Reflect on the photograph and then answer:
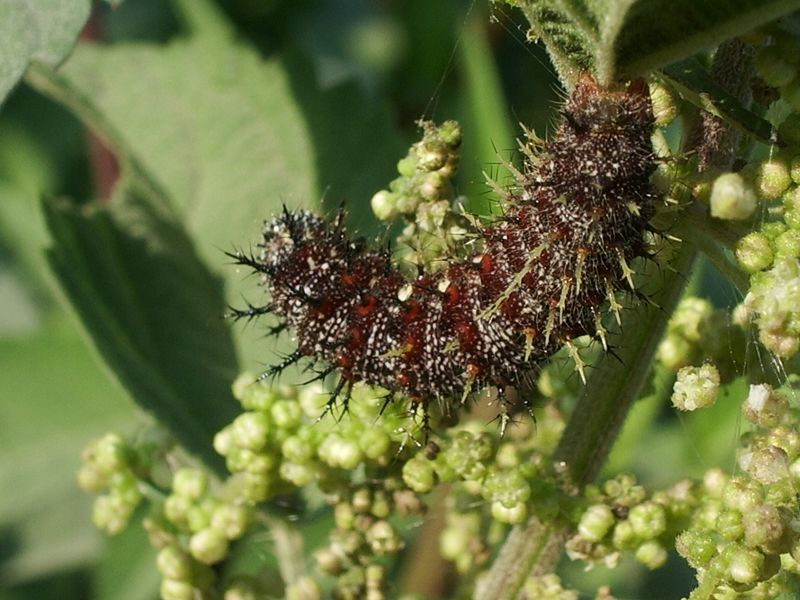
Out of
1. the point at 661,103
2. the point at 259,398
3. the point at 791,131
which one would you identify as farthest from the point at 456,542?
the point at 791,131

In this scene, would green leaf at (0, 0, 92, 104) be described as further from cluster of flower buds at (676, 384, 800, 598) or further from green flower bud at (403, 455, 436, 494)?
cluster of flower buds at (676, 384, 800, 598)

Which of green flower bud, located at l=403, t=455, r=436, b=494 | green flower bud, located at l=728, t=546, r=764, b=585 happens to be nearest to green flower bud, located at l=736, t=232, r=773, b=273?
green flower bud, located at l=728, t=546, r=764, b=585

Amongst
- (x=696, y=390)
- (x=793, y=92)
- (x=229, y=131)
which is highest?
(x=229, y=131)

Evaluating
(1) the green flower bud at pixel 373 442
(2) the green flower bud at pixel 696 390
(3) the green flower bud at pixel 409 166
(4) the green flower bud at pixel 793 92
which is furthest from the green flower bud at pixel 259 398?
(4) the green flower bud at pixel 793 92

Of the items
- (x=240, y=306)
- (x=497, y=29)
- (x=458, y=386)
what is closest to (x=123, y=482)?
(x=240, y=306)

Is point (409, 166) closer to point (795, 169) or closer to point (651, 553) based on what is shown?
point (795, 169)

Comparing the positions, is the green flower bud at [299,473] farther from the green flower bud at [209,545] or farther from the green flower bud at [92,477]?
the green flower bud at [92,477]
